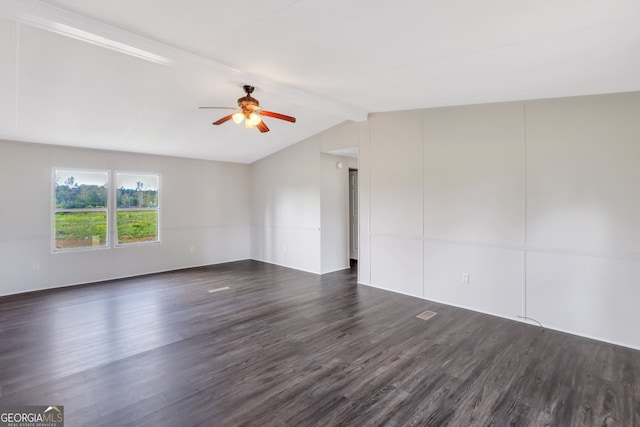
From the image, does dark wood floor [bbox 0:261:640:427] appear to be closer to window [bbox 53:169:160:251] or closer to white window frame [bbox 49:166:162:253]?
white window frame [bbox 49:166:162:253]

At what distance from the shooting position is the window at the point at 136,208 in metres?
5.90

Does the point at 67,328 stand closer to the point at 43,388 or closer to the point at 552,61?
the point at 43,388

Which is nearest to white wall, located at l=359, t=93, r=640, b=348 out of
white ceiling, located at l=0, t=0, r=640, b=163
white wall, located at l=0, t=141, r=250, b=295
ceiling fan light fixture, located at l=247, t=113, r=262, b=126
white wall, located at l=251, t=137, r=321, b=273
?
white ceiling, located at l=0, t=0, r=640, b=163

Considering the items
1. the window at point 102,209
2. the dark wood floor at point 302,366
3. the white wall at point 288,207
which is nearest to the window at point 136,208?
the window at point 102,209

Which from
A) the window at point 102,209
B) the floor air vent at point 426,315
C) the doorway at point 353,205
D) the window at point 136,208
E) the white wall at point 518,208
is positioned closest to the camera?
the white wall at point 518,208

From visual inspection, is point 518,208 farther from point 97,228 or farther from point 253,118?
point 97,228

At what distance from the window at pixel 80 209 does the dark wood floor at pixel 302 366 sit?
128 cm

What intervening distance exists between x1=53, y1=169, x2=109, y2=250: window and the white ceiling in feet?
3.90

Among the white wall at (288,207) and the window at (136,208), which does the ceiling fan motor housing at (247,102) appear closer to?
the white wall at (288,207)

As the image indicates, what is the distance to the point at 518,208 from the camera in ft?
12.1

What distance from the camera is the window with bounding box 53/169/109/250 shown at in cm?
529

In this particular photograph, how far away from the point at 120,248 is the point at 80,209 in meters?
0.95
